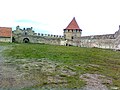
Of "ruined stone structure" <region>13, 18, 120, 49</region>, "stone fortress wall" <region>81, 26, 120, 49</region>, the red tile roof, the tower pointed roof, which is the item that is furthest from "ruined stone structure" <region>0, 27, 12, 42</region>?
the tower pointed roof

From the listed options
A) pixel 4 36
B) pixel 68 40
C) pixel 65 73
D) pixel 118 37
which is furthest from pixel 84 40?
pixel 65 73

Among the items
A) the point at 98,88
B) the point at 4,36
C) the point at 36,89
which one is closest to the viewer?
the point at 36,89

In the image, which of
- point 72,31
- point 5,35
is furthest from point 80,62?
point 72,31

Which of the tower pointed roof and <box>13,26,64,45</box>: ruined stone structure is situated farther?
the tower pointed roof

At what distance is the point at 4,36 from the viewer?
58.3m

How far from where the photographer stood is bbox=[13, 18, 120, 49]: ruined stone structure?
165 ft

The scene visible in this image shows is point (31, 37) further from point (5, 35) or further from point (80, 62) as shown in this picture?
point (80, 62)

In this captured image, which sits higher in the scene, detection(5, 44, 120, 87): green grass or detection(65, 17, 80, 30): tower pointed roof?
detection(65, 17, 80, 30): tower pointed roof

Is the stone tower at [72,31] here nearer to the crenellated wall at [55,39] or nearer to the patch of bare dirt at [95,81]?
the crenellated wall at [55,39]

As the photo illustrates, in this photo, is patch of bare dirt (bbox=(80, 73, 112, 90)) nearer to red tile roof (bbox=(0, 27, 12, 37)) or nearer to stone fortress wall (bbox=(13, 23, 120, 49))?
stone fortress wall (bbox=(13, 23, 120, 49))

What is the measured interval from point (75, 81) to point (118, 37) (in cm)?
4008

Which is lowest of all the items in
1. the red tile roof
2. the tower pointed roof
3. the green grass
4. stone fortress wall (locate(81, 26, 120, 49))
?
the green grass

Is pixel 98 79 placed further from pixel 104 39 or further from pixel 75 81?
pixel 104 39

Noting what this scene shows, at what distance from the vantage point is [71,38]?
71688 mm
